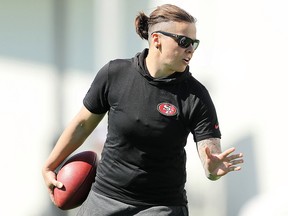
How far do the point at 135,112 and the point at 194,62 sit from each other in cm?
147

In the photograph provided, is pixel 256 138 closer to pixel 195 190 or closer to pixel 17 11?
pixel 195 190

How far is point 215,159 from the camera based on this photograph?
2850mm

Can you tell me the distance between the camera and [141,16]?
3.16 m

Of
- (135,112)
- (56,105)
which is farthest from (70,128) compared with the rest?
(56,105)

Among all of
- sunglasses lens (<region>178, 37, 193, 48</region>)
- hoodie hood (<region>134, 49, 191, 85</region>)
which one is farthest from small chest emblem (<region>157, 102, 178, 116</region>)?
sunglasses lens (<region>178, 37, 193, 48</region>)

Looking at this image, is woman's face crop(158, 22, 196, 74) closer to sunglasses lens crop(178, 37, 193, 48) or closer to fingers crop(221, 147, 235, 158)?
sunglasses lens crop(178, 37, 193, 48)

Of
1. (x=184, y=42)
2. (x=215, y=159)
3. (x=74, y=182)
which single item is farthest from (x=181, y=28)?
(x=74, y=182)

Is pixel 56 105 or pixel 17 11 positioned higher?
pixel 17 11

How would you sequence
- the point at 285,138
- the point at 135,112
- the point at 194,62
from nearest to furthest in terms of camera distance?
the point at 135,112, the point at 285,138, the point at 194,62

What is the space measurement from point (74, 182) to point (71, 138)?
0.71 feet

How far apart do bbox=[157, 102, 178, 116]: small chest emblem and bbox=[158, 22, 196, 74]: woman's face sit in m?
0.17

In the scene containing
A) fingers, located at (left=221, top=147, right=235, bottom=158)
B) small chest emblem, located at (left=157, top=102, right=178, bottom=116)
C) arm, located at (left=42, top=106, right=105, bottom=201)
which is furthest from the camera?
arm, located at (left=42, top=106, right=105, bottom=201)

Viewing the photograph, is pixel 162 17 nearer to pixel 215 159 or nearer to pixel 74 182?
pixel 215 159

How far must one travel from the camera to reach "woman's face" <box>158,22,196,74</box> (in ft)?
9.74
